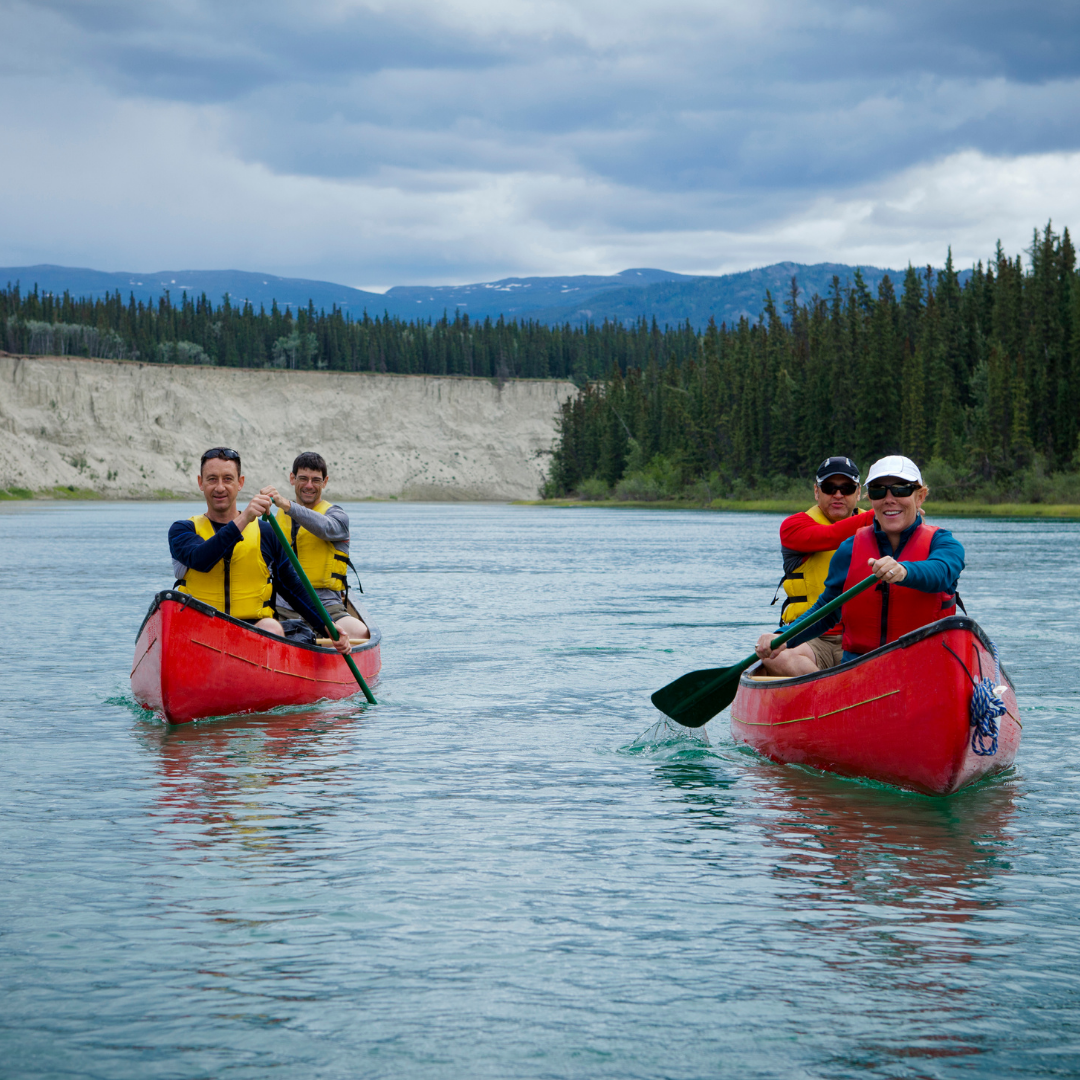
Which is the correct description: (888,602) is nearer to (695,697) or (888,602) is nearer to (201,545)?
(695,697)

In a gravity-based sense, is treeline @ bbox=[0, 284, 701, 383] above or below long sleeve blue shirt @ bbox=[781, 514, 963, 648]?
above

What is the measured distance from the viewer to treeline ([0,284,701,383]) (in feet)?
500

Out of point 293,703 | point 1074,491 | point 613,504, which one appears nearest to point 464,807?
point 293,703

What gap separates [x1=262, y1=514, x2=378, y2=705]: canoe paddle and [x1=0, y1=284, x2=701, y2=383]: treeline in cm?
13627

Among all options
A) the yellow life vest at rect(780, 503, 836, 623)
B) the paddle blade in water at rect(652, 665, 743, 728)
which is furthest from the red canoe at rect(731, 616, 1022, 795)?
the paddle blade in water at rect(652, 665, 743, 728)

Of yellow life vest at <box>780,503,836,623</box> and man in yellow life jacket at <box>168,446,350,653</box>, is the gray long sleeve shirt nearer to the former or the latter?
man in yellow life jacket at <box>168,446,350,653</box>

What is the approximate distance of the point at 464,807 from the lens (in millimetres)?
9633

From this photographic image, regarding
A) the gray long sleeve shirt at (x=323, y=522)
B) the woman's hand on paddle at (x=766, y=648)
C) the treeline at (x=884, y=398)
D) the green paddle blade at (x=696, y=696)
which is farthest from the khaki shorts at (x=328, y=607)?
the treeline at (x=884, y=398)

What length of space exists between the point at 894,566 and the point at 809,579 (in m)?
2.51

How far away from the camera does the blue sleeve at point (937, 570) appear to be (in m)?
9.03

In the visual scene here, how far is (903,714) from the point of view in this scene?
30.8 feet

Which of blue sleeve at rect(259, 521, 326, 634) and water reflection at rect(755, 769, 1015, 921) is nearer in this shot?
water reflection at rect(755, 769, 1015, 921)

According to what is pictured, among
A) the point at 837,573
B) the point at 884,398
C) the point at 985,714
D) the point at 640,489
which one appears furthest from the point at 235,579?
the point at 640,489

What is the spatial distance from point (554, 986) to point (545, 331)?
591 ft
